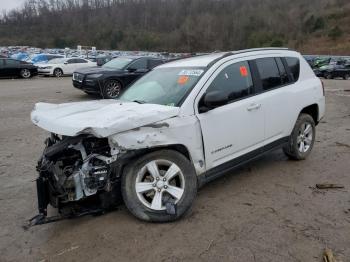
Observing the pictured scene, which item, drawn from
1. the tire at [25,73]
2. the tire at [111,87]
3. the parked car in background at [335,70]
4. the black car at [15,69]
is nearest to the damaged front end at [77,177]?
the tire at [111,87]

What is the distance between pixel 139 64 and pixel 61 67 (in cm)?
1370

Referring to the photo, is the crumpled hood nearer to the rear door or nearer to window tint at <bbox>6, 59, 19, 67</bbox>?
the rear door

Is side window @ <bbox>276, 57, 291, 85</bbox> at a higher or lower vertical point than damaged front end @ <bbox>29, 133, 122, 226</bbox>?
higher

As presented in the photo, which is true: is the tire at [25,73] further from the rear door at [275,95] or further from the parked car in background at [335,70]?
the parked car in background at [335,70]

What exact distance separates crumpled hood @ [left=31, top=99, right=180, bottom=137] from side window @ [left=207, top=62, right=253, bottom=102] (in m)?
0.78

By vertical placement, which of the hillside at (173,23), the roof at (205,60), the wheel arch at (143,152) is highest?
the hillside at (173,23)

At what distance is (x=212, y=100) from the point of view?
4.37 m

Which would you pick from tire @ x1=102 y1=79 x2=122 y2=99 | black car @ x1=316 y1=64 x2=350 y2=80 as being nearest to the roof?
tire @ x1=102 y1=79 x2=122 y2=99

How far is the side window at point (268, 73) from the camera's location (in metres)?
5.43

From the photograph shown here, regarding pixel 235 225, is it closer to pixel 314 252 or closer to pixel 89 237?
pixel 314 252

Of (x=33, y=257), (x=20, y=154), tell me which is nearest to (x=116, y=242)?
(x=33, y=257)

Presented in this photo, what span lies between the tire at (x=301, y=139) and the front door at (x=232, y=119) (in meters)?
0.95

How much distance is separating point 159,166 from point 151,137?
395 millimetres

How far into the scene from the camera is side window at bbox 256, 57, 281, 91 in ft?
17.8
